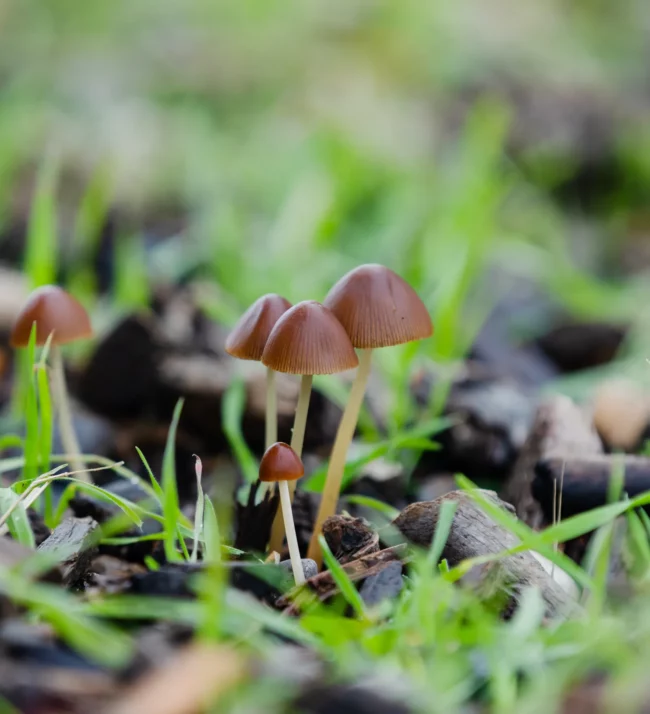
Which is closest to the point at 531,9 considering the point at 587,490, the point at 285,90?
the point at 285,90

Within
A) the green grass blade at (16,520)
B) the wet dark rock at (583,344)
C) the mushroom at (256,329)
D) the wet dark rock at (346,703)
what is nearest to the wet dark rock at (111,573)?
the green grass blade at (16,520)

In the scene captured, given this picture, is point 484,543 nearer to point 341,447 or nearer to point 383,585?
point 383,585

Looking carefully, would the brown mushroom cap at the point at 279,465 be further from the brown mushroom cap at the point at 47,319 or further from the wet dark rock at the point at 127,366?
the wet dark rock at the point at 127,366

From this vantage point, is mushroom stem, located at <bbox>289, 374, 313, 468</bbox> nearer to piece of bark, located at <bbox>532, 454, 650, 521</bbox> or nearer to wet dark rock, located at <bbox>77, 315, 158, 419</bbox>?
piece of bark, located at <bbox>532, 454, 650, 521</bbox>

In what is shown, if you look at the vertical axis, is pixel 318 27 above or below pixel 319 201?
above

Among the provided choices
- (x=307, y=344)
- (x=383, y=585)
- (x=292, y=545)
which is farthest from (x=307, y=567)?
(x=307, y=344)

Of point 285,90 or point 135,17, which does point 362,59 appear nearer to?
point 285,90
